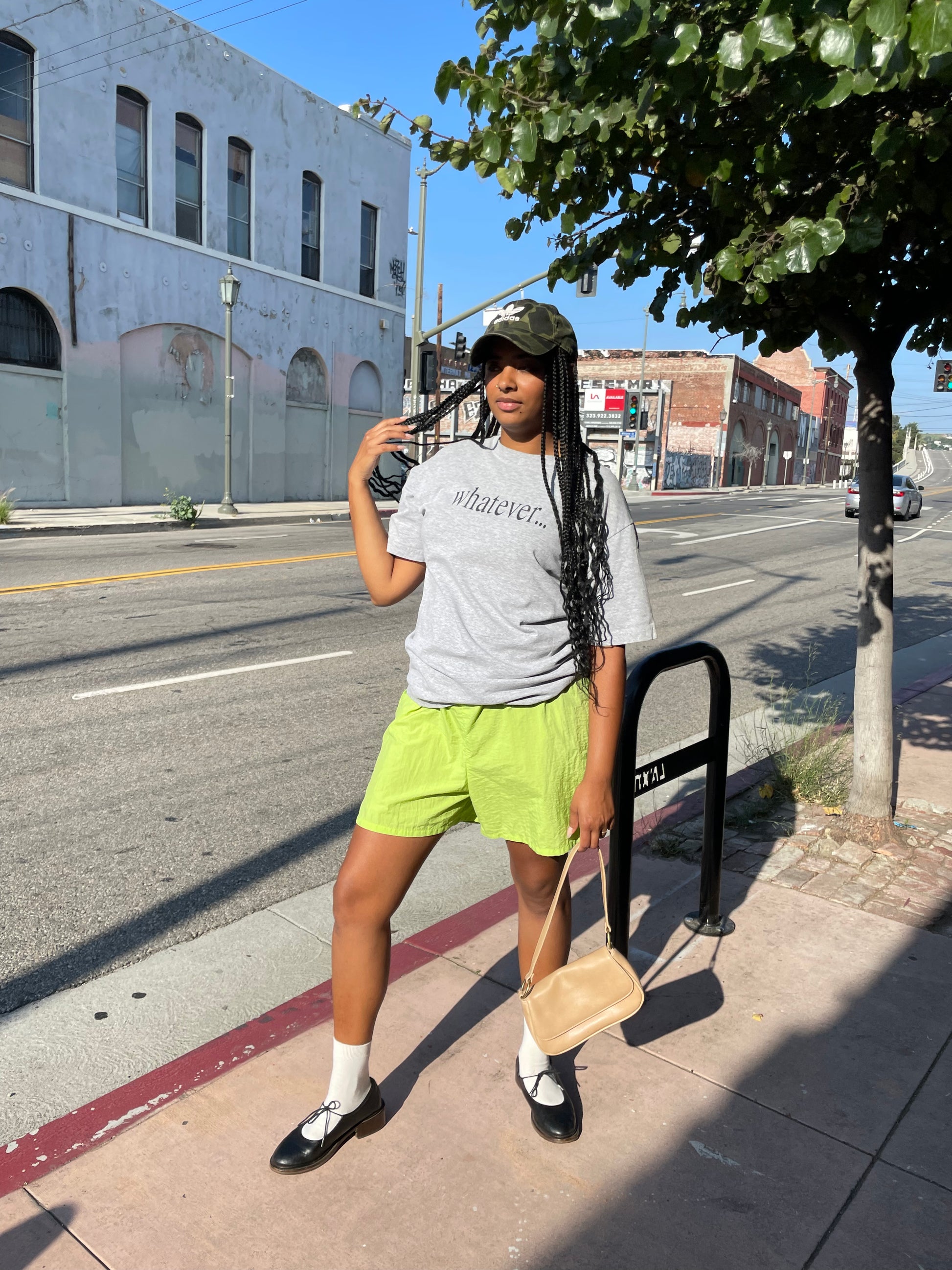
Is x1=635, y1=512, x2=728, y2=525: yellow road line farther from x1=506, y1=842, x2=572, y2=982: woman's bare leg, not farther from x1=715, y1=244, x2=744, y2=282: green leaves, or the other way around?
x1=506, y1=842, x2=572, y2=982: woman's bare leg

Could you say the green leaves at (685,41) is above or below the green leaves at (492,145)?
above

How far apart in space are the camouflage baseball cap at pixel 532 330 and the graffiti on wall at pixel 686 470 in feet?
179

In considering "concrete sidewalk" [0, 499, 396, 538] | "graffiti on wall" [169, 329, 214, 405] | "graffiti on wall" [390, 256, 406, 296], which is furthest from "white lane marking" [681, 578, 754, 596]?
"graffiti on wall" [390, 256, 406, 296]

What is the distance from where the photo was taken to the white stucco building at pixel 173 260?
20062 mm

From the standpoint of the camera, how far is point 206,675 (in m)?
7.22

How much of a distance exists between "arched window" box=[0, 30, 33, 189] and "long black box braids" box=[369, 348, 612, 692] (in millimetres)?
20977

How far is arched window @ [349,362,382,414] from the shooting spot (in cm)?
3003

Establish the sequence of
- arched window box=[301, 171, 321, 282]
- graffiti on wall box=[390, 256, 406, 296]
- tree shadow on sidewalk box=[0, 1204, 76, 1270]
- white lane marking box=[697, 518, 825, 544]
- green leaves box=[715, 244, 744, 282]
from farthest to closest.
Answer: graffiti on wall box=[390, 256, 406, 296], arched window box=[301, 171, 321, 282], white lane marking box=[697, 518, 825, 544], green leaves box=[715, 244, 744, 282], tree shadow on sidewalk box=[0, 1204, 76, 1270]

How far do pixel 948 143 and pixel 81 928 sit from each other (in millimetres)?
3798

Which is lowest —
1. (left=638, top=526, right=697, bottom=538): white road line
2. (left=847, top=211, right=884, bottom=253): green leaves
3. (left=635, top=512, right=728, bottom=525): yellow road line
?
(left=638, top=526, right=697, bottom=538): white road line

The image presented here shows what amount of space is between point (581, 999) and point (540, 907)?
9.6 inches

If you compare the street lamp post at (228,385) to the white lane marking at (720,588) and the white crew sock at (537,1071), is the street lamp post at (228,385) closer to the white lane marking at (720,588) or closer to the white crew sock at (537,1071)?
the white lane marking at (720,588)

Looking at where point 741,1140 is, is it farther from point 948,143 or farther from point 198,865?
point 948,143

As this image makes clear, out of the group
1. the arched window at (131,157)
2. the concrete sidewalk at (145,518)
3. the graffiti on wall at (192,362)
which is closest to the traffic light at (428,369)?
the concrete sidewalk at (145,518)
